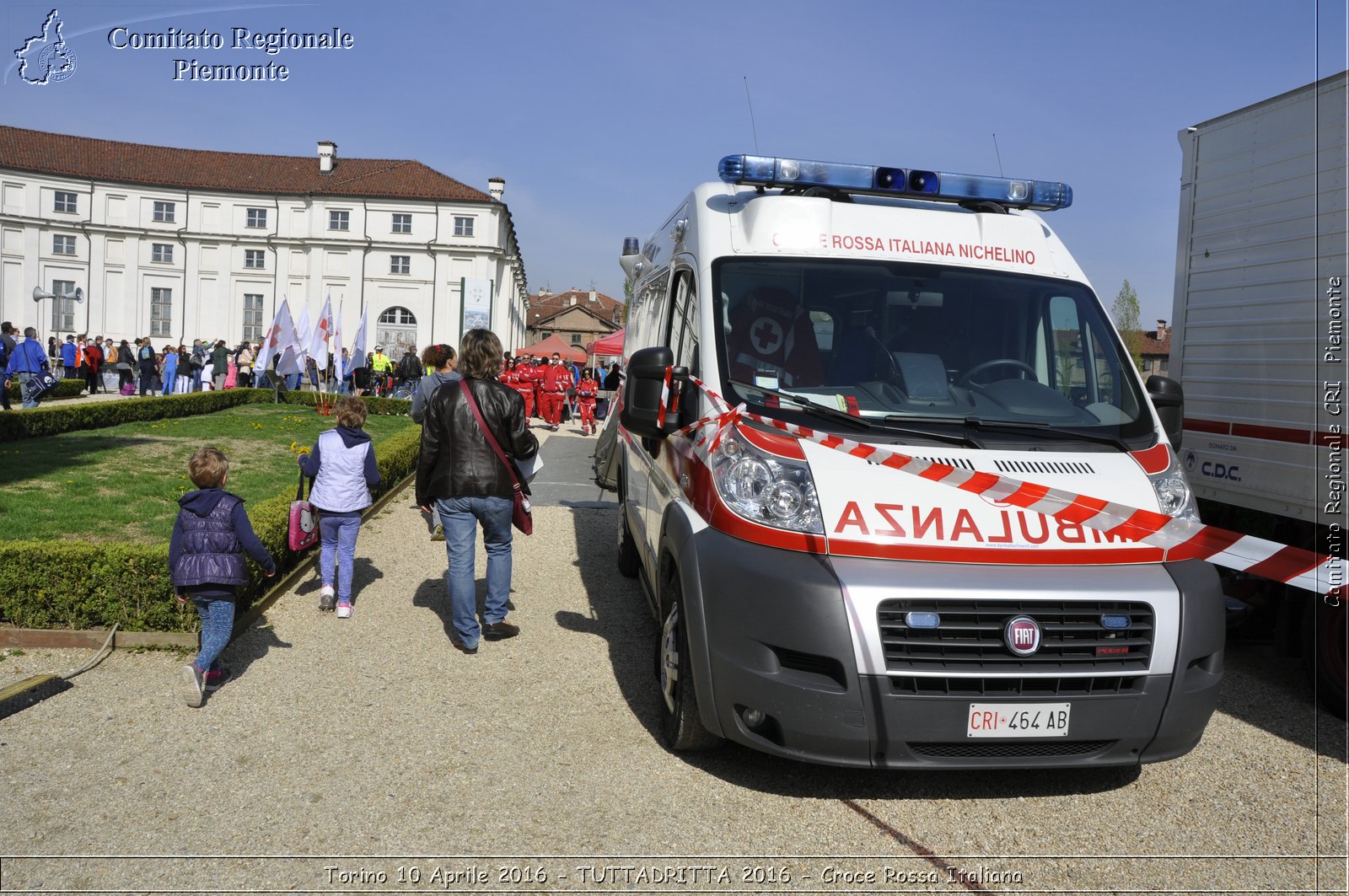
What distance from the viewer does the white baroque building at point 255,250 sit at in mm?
64250

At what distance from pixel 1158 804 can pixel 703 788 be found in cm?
198

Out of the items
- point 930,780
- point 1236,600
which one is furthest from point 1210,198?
point 930,780

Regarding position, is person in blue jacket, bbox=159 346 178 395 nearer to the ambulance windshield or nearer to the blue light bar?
the ambulance windshield

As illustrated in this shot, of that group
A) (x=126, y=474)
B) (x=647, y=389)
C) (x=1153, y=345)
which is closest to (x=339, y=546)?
(x=647, y=389)

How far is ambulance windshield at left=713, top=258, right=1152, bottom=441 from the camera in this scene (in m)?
4.70

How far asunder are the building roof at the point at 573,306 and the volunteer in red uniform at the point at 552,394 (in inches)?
3567

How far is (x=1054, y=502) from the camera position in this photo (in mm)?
4105

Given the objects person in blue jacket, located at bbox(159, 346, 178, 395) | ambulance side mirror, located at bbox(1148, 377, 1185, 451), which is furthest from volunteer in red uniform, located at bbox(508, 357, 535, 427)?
ambulance side mirror, located at bbox(1148, 377, 1185, 451)

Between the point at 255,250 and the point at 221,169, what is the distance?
6.55 meters

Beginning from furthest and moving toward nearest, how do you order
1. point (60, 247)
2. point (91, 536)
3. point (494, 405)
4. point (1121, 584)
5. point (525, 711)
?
point (60, 247)
point (91, 536)
point (494, 405)
point (525, 711)
point (1121, 584)

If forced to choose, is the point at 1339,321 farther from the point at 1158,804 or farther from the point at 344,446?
the point at 344,446

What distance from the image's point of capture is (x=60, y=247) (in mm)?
63750

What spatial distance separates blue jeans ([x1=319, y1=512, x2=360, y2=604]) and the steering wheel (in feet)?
13.9

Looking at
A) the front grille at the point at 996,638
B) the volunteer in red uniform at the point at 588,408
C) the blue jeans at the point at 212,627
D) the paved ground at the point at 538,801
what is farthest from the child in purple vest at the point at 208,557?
the volunteer in red uniform at the point at 588,408
